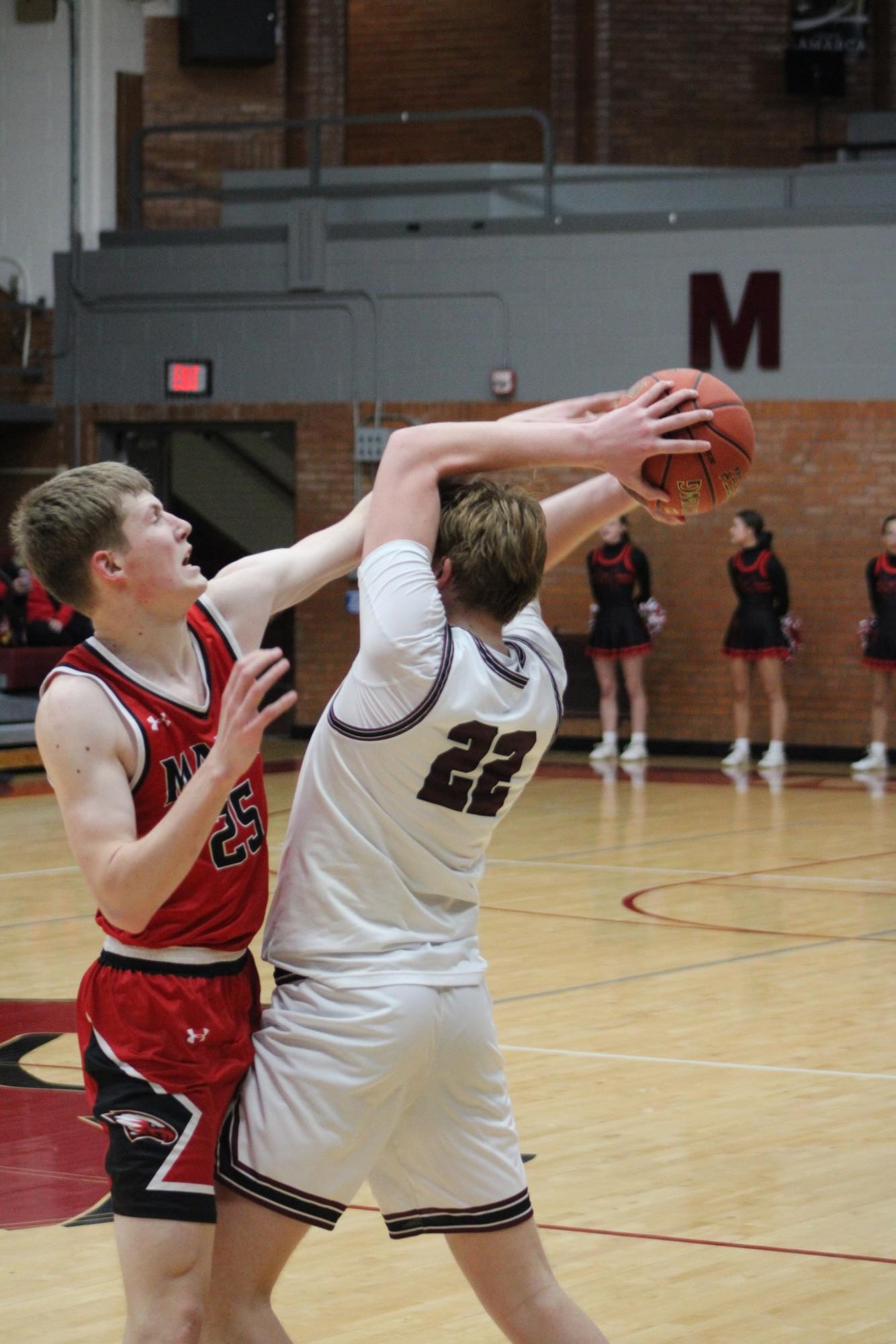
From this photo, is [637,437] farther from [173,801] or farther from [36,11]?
[36,11]

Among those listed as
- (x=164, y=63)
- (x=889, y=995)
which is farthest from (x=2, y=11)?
(x=889, y=995)

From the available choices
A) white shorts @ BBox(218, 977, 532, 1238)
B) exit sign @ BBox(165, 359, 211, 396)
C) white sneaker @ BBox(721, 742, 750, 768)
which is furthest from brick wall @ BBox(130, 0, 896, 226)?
white shorts @ BBox(218, 977, 532, 1238)

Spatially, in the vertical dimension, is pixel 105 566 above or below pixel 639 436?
below

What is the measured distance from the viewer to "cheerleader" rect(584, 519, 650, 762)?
14.8 metres

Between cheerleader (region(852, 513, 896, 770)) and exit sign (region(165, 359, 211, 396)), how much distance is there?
19.8 feet

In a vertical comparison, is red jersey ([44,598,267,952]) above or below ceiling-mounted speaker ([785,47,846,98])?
below

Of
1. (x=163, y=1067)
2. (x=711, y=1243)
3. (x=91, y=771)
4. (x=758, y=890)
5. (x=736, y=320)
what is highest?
(x=736, y=320)

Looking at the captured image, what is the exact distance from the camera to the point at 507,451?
261 cm

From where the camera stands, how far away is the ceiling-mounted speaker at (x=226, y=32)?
1712 cm


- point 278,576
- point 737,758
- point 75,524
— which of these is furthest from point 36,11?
point 75,524

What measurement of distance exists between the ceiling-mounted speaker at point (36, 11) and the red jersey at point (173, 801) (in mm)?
15934

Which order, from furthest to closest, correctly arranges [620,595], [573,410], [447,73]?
[447,73], [620,595], [573,410]

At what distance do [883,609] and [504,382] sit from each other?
3.68m

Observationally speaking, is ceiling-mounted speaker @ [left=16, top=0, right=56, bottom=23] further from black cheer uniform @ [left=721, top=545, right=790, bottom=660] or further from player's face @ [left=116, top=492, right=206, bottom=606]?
player's face @ [left=116, top=492, right=206, bottom=606]
